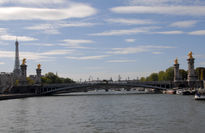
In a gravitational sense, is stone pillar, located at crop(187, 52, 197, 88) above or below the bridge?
above

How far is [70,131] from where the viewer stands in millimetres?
28031

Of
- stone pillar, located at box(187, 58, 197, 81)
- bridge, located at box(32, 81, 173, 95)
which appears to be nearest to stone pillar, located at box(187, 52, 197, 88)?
stone pillar, located at box(187, 58, 197, 81)

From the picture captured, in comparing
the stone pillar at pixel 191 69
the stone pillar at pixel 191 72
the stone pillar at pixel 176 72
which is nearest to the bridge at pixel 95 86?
the stone pillar at pixel 176 72

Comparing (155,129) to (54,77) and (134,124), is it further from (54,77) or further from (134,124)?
(54,77)

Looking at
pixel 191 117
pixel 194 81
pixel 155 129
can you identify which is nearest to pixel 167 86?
pixel 194 81

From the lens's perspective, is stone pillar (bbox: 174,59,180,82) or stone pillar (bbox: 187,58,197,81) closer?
stone pillar (bbox: 187,58,197,81)

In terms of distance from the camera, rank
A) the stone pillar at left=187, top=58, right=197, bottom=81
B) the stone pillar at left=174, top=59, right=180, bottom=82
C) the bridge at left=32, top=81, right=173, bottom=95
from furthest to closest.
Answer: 1. the stone pillar at left=174, top=59, right=180, bottom=82
2. the stone pillar at left=187, top=58, right=197, bottom=81
3. the bridge at left=32, top=81, right=173, bottom=95

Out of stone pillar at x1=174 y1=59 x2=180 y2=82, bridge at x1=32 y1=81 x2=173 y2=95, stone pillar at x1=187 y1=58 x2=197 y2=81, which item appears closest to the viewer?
bridge at x1=32 y1=81 x2=173 y2=95

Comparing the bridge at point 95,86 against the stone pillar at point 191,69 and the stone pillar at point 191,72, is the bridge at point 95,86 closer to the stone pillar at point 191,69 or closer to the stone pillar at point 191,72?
the stone pillar at point 191,72

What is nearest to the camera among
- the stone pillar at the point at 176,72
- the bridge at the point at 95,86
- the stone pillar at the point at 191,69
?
the bridge at the point at 95,86

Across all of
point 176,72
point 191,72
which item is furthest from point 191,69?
point 176,72

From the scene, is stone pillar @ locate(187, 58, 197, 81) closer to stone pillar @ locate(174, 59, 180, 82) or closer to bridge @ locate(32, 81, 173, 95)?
stone pillar @ locate(174, 59, 180, 82)

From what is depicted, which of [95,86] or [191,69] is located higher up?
[191,69]

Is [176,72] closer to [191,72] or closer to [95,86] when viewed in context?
[191,72]
